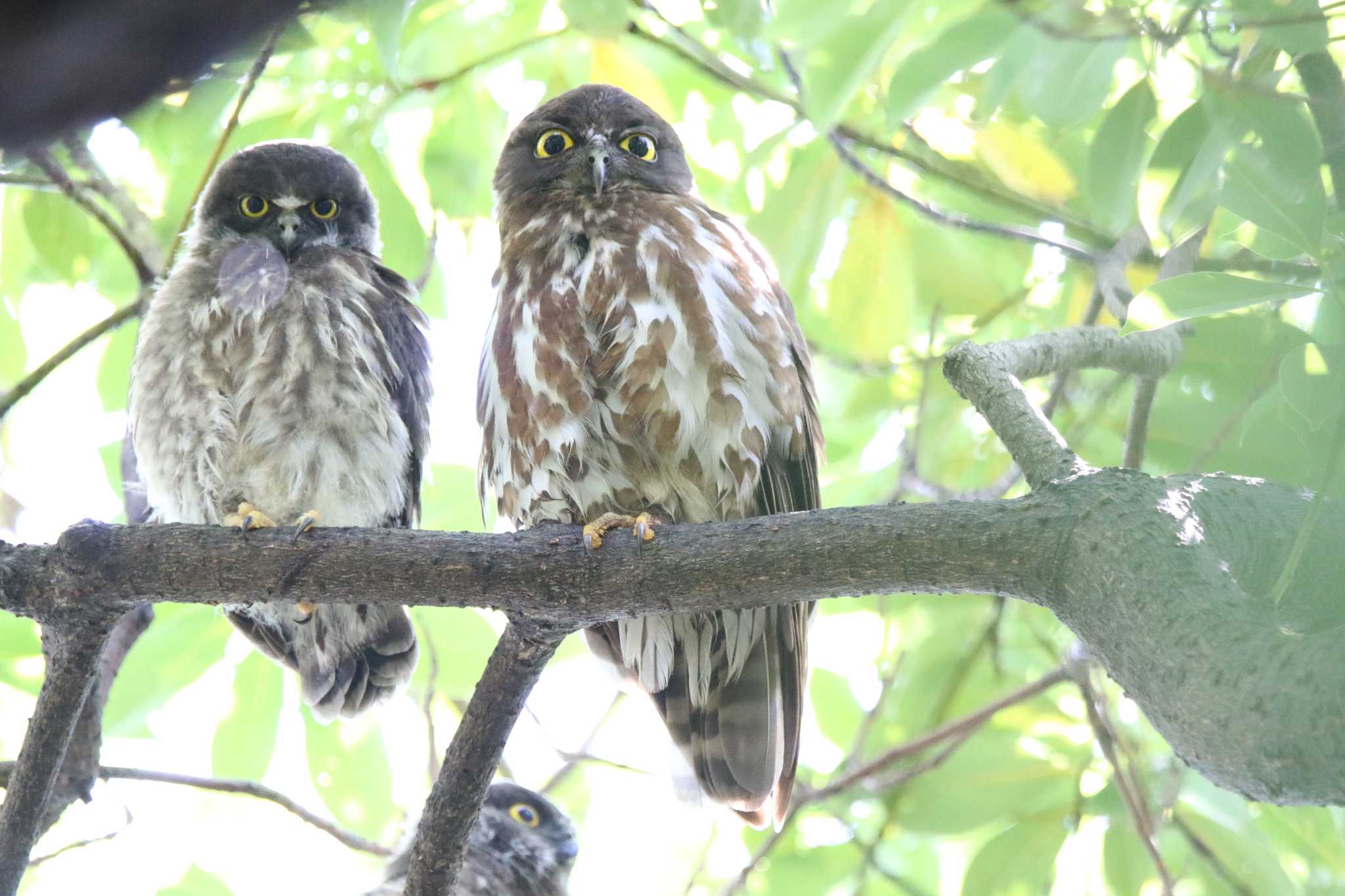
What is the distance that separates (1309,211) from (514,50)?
3.00m

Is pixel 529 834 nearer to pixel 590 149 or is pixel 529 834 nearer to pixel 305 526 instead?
pixel 305 526

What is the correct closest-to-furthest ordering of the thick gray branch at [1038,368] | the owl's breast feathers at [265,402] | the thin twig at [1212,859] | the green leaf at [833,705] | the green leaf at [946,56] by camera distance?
the green leaf at [946,56], the thick gray branch at [1038,368], the thin twig at [1212,859], the owl's breast feathers at [265,402], the green leaf at [833,705]

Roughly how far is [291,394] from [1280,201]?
3081mm

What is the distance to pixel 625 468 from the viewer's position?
3.58m

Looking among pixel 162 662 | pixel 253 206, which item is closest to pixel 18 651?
pixel 162 662

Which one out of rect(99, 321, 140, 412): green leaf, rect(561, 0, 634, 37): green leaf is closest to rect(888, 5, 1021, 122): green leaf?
rect(561, 0, 634, 37): green leaf

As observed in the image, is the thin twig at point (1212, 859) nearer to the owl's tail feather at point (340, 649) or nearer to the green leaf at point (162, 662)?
the owl's tail feather at point (340, 649)

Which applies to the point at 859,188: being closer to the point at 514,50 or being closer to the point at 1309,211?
the point at 514,50

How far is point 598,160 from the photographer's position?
13.6ft

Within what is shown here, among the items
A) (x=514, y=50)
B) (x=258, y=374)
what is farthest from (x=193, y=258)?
(x=514, y=50)

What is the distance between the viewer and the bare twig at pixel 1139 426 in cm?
302

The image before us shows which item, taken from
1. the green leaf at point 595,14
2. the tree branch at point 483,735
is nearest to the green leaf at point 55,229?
the green leaf at point 595,14

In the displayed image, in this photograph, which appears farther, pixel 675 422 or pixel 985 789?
pixel 985 789

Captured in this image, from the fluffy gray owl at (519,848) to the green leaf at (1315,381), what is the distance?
149 inches
